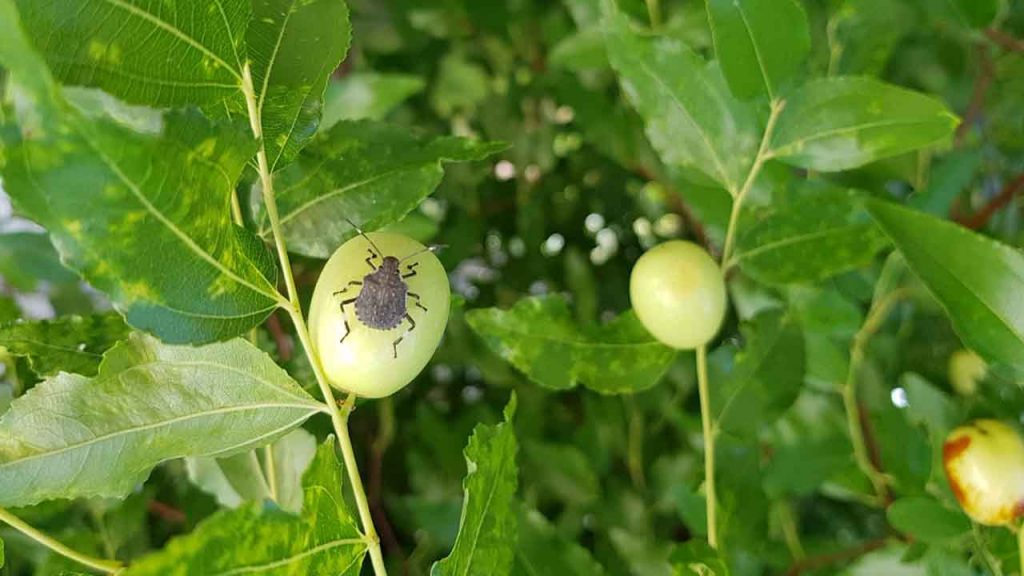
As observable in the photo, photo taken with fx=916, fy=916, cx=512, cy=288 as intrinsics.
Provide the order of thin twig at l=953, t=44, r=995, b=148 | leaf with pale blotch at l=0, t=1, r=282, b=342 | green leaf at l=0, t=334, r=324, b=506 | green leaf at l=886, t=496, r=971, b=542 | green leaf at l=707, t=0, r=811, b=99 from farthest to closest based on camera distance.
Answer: thin twig at l=953, t=44, r=995, b=148, green leaf at l=886, t=496, r=971, b=542, green leaf at l=707, t=0, r=811, b=99, green leaf at l=0, t=334, r=324, b=506, leaf with pale blotch at l=0, t=1, r=282, b=342

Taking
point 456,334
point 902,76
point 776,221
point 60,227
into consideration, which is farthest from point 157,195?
point 902,76

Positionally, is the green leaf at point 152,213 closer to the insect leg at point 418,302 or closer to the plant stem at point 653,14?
the insect leg at point 418,302

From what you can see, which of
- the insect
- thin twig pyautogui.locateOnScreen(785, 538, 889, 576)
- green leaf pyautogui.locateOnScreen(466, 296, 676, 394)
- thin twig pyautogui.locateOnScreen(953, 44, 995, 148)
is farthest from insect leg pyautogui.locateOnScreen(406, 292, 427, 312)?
thin twig pyautogui.locateOnScreen(953, 44, 995, 148)

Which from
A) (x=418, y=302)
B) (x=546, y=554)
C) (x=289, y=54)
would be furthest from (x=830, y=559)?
(x=289, y=54)

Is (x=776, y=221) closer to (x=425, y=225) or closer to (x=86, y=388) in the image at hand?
(x=425, y=225)

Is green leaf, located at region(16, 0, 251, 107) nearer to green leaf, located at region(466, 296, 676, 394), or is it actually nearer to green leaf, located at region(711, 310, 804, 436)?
green leaf, located at region(466, 296, 676, 394)

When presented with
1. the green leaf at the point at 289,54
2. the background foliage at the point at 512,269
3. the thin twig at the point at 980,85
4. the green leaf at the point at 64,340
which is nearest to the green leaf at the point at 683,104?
the background foliage at the point at 512,269

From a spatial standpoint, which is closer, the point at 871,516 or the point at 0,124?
the point at 0,124
